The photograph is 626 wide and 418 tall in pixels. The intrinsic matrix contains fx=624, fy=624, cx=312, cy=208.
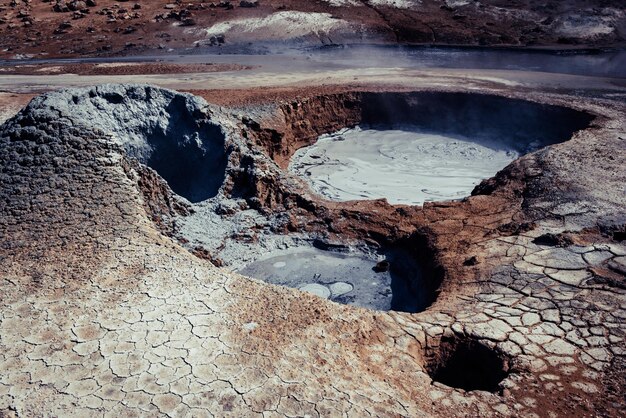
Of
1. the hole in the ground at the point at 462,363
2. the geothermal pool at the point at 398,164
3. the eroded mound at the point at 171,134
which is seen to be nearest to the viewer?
the hole in the ground at the point at 462,363

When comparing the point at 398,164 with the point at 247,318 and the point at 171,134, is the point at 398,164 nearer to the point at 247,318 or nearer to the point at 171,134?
the point at 171,134

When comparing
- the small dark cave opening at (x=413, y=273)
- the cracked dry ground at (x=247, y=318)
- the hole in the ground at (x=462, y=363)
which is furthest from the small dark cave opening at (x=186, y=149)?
the hole in the ground at (x=462, y=363)

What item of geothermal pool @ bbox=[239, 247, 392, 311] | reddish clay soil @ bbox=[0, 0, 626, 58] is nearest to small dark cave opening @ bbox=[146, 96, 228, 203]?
geothermal pool @ bbox=[239, 247, 392, 311]

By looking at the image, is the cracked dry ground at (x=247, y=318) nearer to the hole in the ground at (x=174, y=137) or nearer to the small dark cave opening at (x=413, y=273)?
the small dark cave opening at (x=413, y=273)

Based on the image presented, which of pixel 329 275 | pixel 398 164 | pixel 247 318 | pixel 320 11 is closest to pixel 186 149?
pixel 329 275

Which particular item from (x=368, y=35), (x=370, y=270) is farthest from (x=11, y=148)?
(x=368, y=35)
